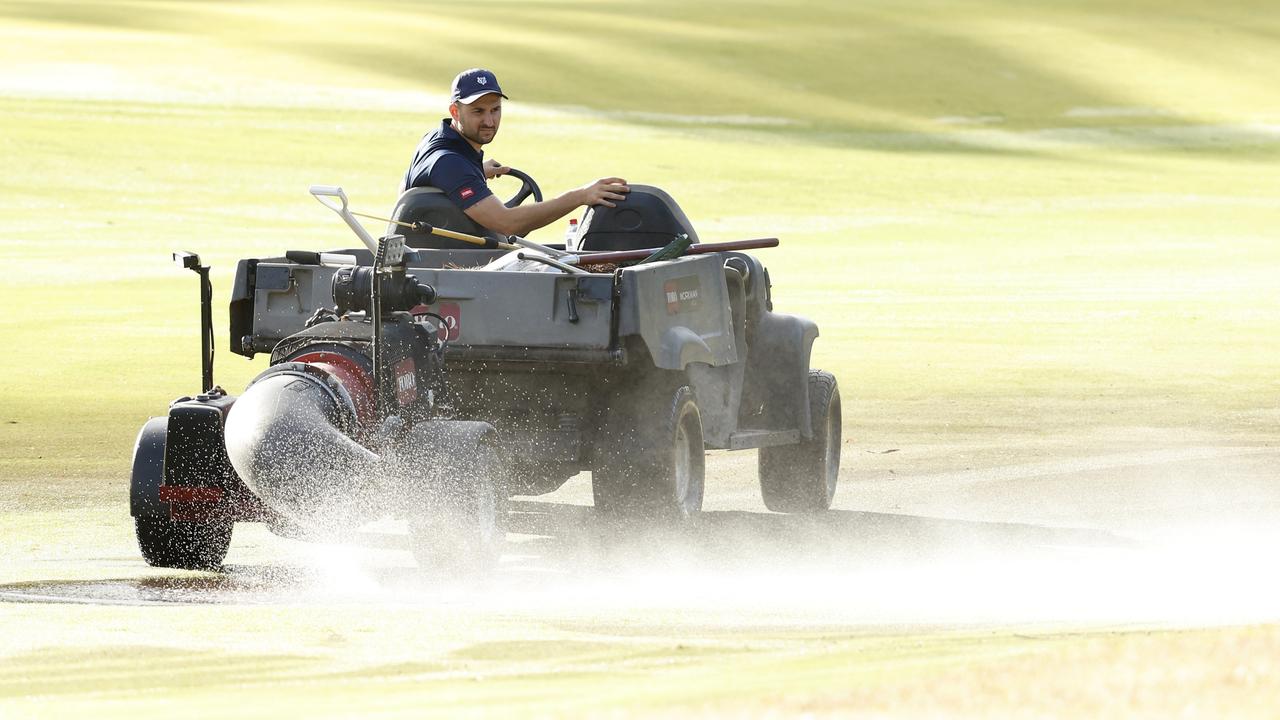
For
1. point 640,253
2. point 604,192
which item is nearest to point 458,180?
point 604,192

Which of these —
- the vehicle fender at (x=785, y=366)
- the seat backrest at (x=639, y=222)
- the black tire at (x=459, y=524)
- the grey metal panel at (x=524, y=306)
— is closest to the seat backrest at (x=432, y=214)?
the seat backrest at (x=639, y=222)

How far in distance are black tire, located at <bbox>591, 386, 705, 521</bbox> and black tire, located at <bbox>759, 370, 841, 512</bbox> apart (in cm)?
171

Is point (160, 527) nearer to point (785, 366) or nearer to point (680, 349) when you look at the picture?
point (680, 349)

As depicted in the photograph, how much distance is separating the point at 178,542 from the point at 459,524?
1.39m

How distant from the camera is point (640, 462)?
32.5 feet

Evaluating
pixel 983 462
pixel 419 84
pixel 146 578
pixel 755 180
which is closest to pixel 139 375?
pixel 983 462

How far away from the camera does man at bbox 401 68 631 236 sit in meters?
10.5

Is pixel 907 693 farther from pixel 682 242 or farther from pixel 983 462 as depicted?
pixel 983 462

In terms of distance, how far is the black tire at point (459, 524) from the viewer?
28.7ft

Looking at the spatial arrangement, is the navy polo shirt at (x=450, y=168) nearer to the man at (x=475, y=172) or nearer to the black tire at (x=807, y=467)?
the man at (x=475, y=172)

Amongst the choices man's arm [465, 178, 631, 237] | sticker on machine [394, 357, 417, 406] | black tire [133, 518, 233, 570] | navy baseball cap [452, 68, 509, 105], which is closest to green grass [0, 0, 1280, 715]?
black tire [133, 518, 233, 570]

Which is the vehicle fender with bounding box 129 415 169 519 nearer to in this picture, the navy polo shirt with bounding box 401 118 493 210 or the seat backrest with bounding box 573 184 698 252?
the navy polo shirt with bounding box 401 118 493 210

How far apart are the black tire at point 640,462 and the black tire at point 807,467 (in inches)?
67.4

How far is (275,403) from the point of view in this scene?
8.65 metres
